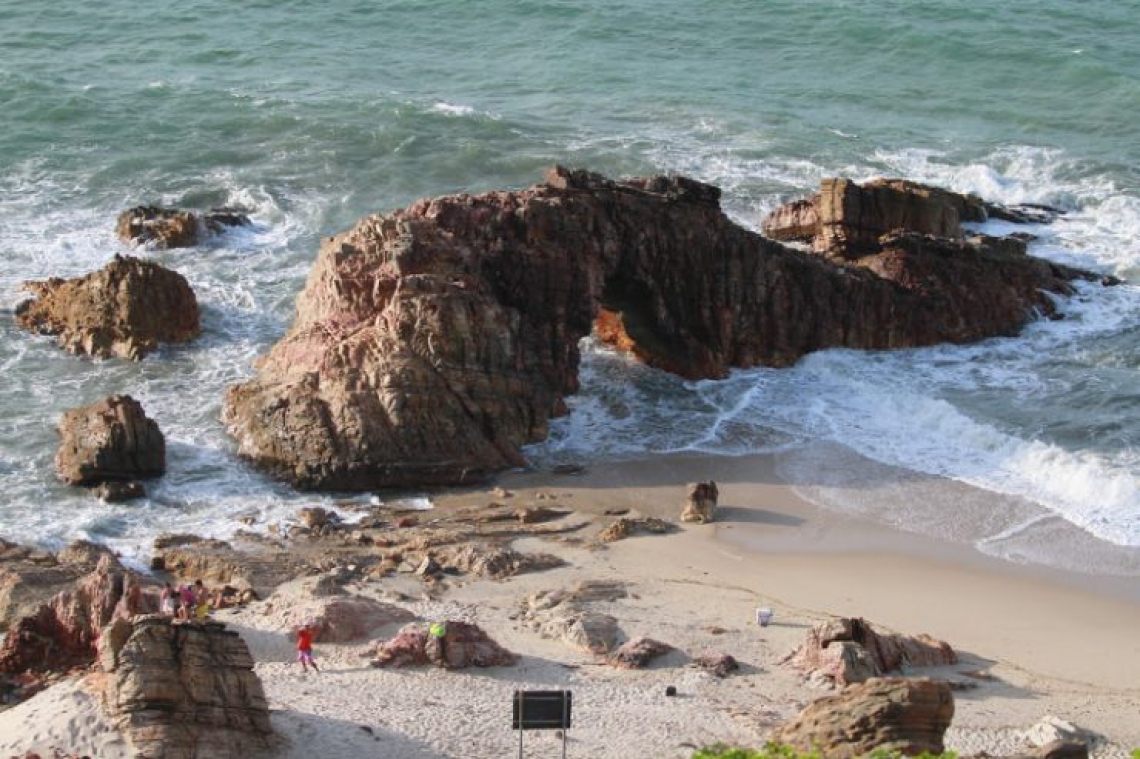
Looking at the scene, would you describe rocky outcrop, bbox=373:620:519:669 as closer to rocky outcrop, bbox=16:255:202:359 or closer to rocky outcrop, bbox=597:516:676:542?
rocky outcrop, bbox=597:516:676:542

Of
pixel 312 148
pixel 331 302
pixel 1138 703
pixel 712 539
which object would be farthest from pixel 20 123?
pixel 1138 703

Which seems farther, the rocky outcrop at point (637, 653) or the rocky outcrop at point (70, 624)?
the rocky outcrop at point (637, 653)

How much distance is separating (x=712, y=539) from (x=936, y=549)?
152 inches

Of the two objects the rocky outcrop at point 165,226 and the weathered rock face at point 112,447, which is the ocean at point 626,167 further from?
the rocky outcrop at point 165,226

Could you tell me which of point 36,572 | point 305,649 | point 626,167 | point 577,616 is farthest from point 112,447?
point 626,167

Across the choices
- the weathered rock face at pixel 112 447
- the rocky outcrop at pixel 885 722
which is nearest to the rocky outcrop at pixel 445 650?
the rocky outcrop at pixel 885 722

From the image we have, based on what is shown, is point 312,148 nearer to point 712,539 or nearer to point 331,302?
point 331,302

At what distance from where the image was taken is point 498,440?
30266mm

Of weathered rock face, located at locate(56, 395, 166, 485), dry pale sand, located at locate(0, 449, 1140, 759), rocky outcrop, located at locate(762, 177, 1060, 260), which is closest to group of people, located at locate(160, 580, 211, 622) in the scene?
dry pale sand, located at locate(0, 449, 1140, 759)

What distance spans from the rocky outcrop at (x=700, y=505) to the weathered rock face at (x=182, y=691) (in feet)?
34.6

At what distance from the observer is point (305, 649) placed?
21.9 metres

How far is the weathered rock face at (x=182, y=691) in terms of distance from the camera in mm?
18781

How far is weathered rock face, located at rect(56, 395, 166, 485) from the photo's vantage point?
29.0 m

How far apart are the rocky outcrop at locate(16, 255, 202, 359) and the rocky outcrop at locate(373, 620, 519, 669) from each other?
14630 millimetres
